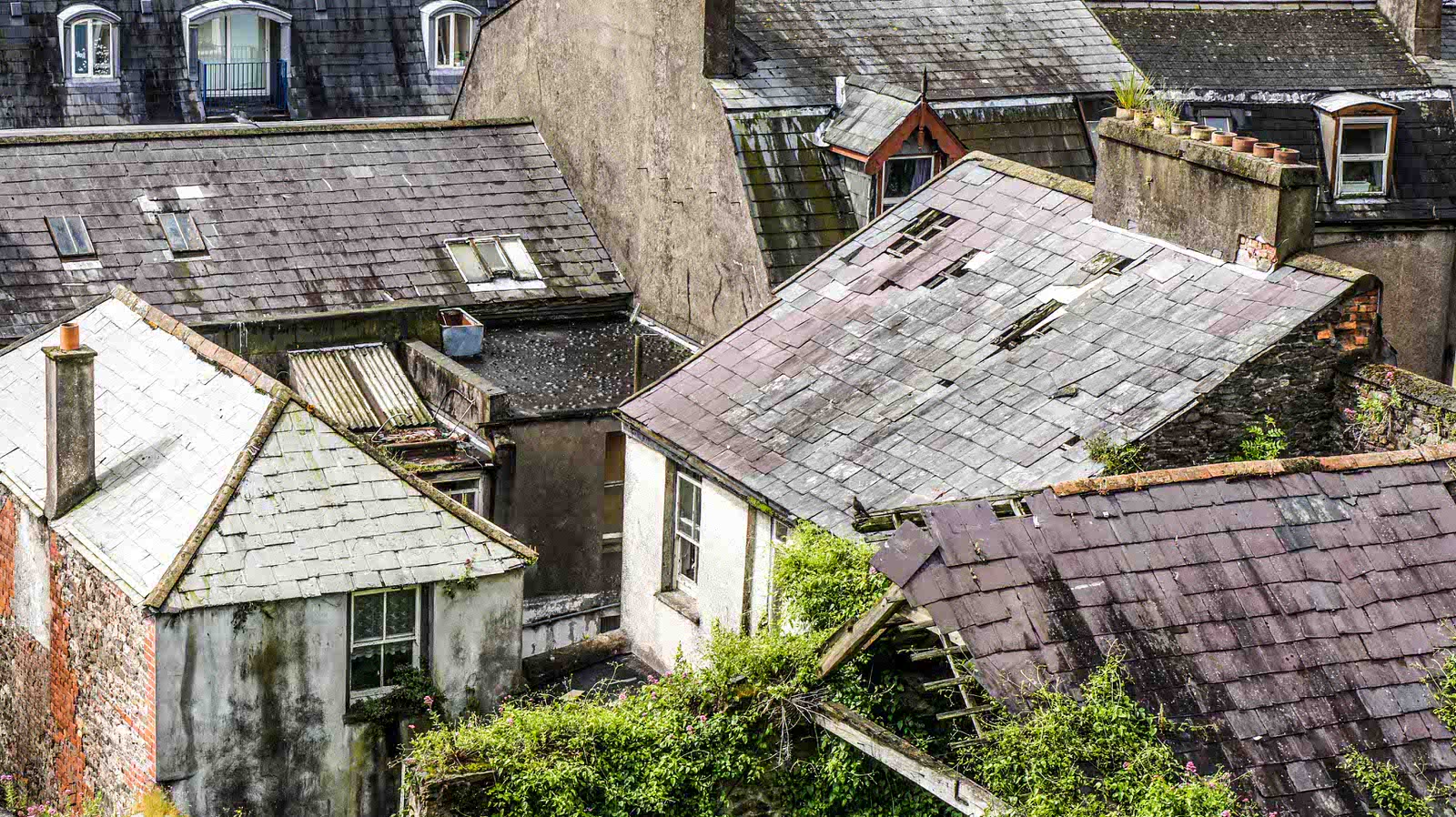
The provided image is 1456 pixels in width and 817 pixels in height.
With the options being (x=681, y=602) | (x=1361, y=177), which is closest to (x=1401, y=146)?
(x=1361, y=177)

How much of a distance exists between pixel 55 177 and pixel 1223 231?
16.8 metres

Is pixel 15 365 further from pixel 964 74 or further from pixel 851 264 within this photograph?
pixel 964 74

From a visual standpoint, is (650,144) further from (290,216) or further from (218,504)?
(218,504)

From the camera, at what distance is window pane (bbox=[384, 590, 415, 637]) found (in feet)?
63.0

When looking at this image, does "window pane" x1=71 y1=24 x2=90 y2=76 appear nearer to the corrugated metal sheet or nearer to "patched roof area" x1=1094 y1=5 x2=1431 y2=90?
the corrugated metal sheet

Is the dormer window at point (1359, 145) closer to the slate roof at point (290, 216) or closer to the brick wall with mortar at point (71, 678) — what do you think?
the slate roof at point (290, 216)

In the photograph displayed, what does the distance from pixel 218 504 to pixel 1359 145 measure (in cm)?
2037

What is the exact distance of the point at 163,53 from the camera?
128 feet

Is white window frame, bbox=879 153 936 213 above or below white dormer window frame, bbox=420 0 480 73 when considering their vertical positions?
below

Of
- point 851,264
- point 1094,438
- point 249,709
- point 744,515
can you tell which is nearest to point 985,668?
point 1094,438

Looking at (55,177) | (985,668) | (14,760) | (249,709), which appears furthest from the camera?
(55,177)

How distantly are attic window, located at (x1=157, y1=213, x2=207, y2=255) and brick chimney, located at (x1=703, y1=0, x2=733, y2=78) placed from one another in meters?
7.46

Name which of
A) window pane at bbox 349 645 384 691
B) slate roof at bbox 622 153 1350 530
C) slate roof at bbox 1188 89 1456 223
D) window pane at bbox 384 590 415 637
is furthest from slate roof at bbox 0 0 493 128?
window pane at bbox 349 645 384 691

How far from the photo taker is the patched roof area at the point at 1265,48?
32969mm
